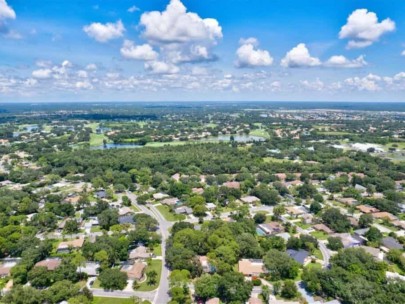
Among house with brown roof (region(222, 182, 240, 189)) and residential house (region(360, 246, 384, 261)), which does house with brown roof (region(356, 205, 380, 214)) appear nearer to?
residential house (region(360, 246, 384, 261))

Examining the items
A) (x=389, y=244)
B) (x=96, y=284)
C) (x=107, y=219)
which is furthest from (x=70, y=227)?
(x=389, y=244)

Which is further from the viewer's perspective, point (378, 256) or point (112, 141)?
point (112, 141)

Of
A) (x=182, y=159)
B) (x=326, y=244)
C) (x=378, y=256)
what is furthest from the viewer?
(x=182, y=159)

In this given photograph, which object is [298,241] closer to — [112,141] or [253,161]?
[253,161]

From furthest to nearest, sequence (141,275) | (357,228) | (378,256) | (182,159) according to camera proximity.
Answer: (182,159) → (357,228) → (378,256) → (141,275)

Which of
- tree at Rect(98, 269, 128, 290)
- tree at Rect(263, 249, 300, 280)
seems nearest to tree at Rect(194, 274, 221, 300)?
tree at Rect(263, 249, 300, 280)

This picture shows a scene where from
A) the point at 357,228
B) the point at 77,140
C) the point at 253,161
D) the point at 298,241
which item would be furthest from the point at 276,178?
the point at 77,140
